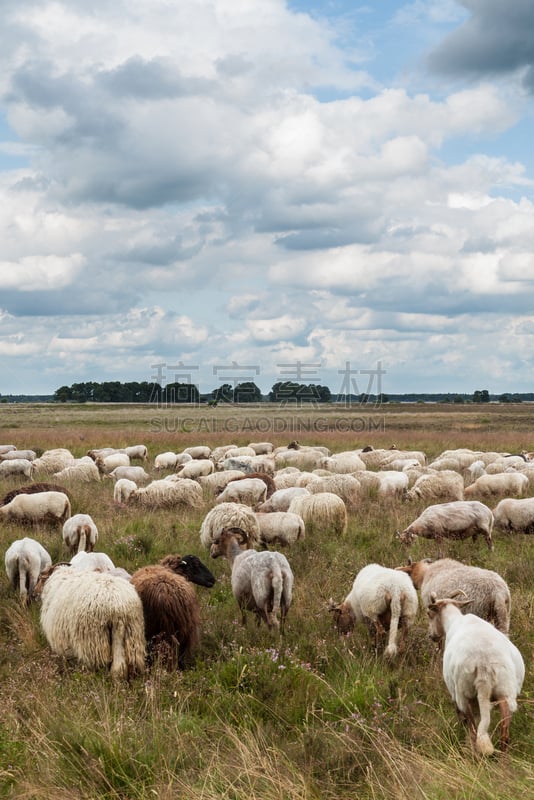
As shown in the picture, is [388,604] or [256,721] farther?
[388,604]

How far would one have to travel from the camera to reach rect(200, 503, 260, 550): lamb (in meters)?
10.1

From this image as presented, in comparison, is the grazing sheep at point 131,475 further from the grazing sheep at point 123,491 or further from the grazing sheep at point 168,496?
the grazing sheep at point 168,496

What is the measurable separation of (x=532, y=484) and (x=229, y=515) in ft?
34.0

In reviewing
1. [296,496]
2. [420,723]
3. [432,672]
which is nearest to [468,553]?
[296,496]

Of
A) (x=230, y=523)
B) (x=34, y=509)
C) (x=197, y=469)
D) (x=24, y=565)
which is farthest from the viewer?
(x=197, y=469)

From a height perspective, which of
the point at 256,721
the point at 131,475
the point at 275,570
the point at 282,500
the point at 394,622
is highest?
the point at 275,570

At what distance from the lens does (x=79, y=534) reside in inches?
413

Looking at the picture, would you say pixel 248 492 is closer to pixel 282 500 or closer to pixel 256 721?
pixel 282 500

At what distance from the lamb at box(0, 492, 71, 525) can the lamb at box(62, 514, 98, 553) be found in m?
2.28

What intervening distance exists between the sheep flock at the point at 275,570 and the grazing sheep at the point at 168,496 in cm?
3

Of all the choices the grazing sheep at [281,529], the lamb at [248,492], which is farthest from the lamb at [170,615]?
the lamb at [248,492]

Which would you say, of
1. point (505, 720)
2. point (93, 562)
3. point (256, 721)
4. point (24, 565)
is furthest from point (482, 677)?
point (24, 565)

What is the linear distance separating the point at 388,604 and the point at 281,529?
426cm

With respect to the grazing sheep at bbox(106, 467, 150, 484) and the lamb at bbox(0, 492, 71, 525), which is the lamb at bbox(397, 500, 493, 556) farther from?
the grazing sheep at bbox(106, 467, 150, 484)
